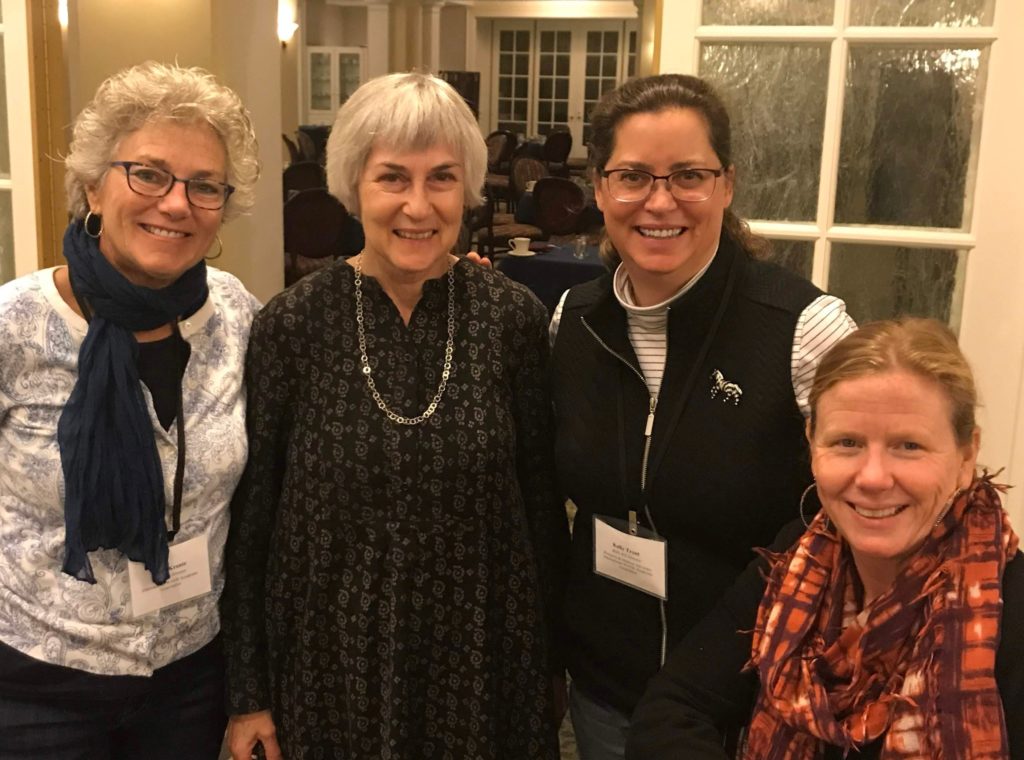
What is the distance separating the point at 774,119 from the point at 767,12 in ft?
0.72

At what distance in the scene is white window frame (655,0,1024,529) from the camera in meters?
2.03

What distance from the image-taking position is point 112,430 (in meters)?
1.59

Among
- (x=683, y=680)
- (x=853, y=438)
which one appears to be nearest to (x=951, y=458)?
(x=853, y=438)

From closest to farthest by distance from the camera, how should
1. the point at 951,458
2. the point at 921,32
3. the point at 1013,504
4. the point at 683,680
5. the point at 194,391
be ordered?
the point at 951,458, the point at 683,680, the point at 194,391, the point at 921,32, the point at 1013,504

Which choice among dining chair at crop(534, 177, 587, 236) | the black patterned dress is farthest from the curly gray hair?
dining chair at crop(534, 177, 587, 236)

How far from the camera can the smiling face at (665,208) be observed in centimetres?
157

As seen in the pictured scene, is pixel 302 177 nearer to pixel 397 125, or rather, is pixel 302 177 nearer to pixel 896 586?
pixel 397 125

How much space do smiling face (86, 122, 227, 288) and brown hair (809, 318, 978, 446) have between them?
1004mm

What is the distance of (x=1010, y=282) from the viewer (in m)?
2.08

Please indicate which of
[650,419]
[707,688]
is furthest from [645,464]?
[707,688]

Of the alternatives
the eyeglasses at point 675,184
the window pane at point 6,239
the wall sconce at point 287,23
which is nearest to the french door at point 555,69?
the wall sconce at point 287,23

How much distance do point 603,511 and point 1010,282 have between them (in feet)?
3.43

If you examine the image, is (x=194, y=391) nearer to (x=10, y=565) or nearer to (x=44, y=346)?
(x=44, y=346)

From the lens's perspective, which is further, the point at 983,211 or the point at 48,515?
the point at 983,211
